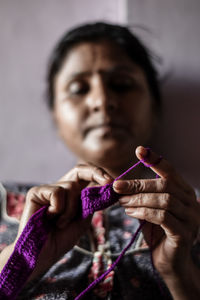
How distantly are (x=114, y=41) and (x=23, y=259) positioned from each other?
670 mm

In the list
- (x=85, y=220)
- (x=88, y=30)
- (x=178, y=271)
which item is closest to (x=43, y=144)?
(x=88, y=30)

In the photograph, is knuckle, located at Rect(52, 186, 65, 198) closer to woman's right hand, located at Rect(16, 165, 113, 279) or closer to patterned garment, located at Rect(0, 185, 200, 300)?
woman's right hand, located at Rect(16, 165, 113, 279)

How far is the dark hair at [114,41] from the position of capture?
882mm

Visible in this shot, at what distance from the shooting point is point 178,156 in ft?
3.54

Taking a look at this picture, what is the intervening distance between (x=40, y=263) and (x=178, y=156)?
71 cm

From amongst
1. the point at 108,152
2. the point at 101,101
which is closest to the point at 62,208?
the point at 108,152

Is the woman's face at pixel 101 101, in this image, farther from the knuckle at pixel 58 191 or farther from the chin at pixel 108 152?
the knuckle at pixel 58 191

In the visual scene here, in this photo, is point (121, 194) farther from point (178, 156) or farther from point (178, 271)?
point (178, 156)

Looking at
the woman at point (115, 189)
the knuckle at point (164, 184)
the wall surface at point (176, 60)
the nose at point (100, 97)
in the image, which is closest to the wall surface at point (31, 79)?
the wall surface at point (176, 60)

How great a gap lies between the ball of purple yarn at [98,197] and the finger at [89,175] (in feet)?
0.06

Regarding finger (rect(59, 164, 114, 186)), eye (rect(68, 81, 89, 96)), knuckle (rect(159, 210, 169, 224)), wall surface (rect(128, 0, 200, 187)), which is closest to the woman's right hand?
finger (rect(59, 164, 114, 186))

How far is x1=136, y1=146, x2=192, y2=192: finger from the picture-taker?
45 cm

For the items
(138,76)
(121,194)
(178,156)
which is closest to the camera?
(121,194)

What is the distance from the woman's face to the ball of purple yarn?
0.20 m
